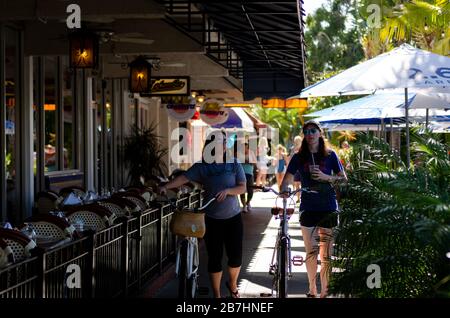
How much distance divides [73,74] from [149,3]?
645 centimetres

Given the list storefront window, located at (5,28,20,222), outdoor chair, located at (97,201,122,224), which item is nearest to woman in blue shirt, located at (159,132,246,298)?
outdoor chair, located at (97,201,122,224)

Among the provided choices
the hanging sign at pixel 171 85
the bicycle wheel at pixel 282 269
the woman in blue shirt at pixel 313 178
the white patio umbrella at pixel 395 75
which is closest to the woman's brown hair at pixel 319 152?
the woman in blue shirt at pixel 313 178

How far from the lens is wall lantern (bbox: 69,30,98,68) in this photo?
38.7 ft

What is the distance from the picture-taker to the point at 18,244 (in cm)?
614

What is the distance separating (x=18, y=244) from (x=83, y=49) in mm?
6096

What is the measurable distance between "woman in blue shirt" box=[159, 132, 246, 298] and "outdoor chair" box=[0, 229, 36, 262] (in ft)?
7.46

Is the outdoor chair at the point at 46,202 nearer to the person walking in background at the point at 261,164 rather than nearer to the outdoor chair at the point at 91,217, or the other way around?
the outdoor chair at the point at 91,217

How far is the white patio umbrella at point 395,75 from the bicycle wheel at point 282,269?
6.02 ft

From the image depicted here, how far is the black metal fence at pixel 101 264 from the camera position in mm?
5758

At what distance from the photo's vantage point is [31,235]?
Answer: 6922 mm

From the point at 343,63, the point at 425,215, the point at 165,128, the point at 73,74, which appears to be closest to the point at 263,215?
the point at 73,74

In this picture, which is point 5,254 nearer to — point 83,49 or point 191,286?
point 191,286

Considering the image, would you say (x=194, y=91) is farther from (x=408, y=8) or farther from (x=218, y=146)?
(x=218, y=146)

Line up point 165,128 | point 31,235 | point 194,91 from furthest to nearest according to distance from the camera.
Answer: point 165,128, point 194,91, point 31,235
